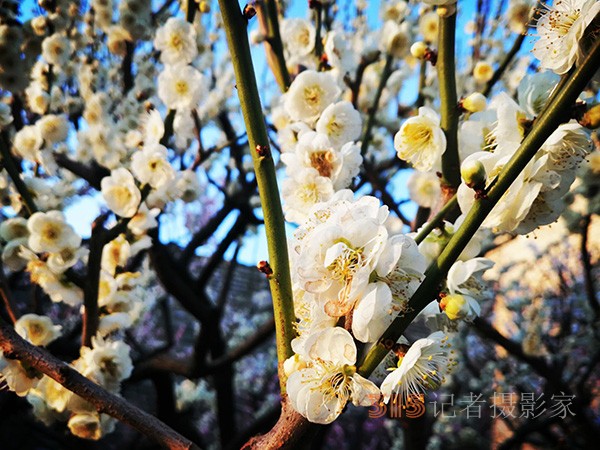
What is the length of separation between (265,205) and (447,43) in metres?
0.52

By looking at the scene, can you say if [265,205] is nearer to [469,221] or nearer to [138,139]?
[469,221]

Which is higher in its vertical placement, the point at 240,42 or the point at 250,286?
the point at 250,286

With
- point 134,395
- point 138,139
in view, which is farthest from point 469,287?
point 134,395

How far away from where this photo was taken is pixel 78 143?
9.76 ft

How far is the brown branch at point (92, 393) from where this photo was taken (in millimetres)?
816

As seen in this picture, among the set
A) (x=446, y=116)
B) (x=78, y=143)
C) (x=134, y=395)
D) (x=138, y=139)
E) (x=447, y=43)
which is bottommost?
(x=134, y=395)

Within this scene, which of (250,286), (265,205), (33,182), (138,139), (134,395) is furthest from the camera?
(250,286)

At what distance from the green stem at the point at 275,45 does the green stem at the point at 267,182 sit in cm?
68

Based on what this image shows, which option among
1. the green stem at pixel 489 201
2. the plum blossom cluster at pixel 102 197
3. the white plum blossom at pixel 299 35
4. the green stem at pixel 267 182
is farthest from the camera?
the white plum blossom at pixel 299 35

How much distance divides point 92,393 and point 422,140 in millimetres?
853

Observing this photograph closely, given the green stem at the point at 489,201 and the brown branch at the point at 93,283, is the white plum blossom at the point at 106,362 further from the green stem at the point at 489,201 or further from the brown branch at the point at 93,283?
the green stem at the point at 489,201

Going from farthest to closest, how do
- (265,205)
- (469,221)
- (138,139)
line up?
(138,139) → (265,205) → (469,221)

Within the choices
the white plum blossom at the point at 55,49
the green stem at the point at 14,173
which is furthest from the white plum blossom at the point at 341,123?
the white plum blossom at the point at 55,49

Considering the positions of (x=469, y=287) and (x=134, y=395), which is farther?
(x=134, y=395)
